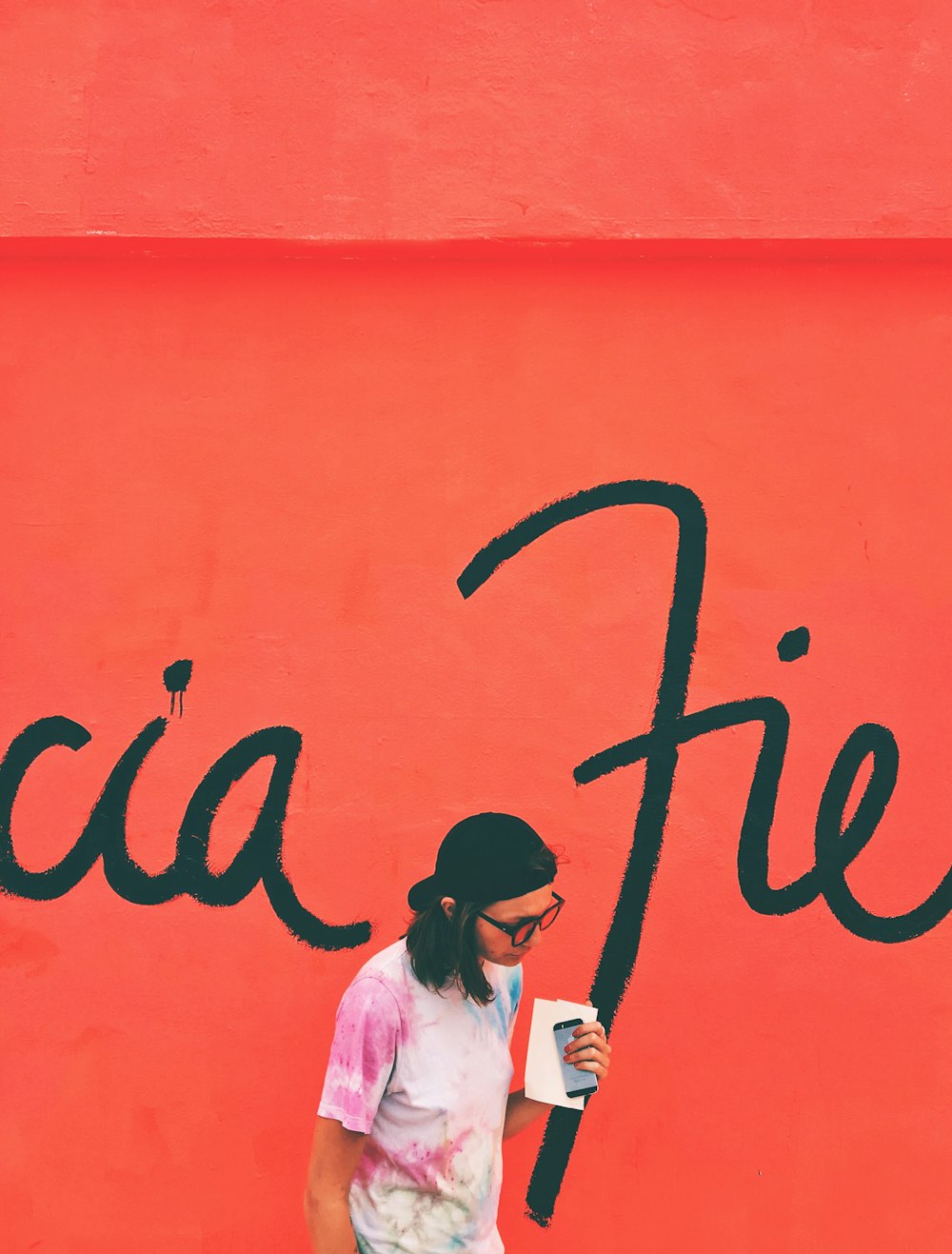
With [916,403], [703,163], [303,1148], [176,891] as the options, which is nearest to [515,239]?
[703,163]

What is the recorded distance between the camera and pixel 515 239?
113 inches

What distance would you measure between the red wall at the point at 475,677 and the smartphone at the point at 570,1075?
2.19ft

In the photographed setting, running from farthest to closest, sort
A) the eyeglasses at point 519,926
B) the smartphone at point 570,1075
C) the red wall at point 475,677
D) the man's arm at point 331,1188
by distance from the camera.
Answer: the red wall at point 475,677
the smartphone at point 570,1075
the eyeglasses at point 519,926
the man's arm at point 331,1188

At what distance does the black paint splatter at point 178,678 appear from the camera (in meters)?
2.93

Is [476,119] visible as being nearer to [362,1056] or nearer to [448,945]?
[448,945]

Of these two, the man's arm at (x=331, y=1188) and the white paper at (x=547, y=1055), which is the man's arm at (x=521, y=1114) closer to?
the white paper at (x=547, y=1055)

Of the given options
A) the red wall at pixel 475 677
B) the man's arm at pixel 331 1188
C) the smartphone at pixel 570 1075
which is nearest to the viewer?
the man's arm at pixel 331 1188

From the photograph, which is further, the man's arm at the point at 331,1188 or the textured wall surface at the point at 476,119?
the textured wall surface at the point at 476,119

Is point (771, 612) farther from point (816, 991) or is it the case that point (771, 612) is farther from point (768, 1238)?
point (768, 1238)

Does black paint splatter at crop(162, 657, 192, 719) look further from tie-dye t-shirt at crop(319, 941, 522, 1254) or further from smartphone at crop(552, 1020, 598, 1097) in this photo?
smartphone at crop(552, 1020, 598, 1097)

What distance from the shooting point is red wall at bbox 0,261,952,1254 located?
283 centimetres

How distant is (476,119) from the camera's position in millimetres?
2896

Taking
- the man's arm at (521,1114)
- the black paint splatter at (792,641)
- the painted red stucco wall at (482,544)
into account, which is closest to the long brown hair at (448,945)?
the man's arm at (521,1114)

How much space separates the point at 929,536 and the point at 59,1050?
266cm
